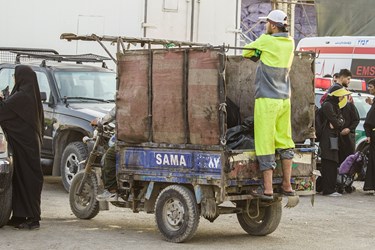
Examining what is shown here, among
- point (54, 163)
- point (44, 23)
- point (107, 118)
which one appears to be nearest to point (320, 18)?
point (44, 23)

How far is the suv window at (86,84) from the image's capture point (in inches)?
614

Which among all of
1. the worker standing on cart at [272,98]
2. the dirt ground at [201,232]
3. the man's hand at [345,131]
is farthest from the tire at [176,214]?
the man's hand at [345,131]

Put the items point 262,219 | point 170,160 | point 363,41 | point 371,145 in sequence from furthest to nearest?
point 363,41, point 371,145, point 262,219, point 170,160

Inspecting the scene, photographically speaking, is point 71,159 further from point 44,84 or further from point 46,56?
point 46,56

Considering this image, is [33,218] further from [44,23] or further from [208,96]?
[44,23]

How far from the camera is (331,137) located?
15812 mm

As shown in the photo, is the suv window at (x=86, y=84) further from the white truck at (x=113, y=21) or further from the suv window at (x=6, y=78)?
the white truck at (x=113, y=21)

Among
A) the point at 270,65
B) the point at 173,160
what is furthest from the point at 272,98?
the point at 173,160

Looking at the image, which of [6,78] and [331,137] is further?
[6,78]

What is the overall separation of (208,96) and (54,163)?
543cm

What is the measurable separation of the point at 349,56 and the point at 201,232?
13.3 meters

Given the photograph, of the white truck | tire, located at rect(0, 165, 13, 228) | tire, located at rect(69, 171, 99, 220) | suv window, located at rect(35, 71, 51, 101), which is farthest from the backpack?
tire, located at rect(0, 165, 13, 228)

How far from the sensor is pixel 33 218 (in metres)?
11.2

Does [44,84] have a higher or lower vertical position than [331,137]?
higher
